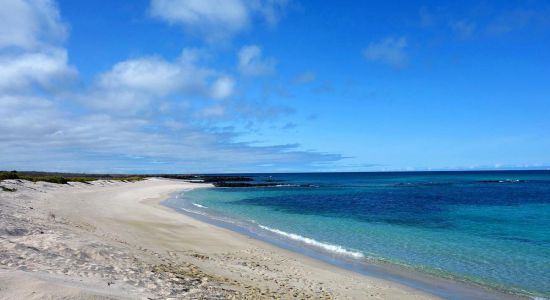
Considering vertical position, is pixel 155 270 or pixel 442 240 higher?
pixel 155 270

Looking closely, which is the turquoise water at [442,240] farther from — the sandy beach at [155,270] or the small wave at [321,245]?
the sandy beach at [155,270]

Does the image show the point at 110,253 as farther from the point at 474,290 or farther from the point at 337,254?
the point at 474,290

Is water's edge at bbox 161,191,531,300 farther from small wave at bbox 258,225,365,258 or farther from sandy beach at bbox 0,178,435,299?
small wave at bbox 258,225,365,258

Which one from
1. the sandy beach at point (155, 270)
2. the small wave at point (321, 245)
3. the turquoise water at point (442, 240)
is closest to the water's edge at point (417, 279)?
the turquoise water at point (442, 240)

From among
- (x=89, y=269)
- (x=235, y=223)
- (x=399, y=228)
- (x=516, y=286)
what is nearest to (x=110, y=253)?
(x=89, y=269)

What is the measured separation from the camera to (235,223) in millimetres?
28641

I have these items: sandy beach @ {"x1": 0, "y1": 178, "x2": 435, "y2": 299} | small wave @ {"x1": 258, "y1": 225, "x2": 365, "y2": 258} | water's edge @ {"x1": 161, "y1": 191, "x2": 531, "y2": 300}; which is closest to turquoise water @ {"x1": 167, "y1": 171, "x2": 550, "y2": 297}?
small wave @ {"x1": 258, "y1": 225, "x2": 365, "y2": 258}

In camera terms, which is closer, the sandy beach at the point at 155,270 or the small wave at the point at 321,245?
the sandy beach at the point at 155,270

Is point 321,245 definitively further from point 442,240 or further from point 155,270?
point 155,270

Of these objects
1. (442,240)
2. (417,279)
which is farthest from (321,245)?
(442,240)

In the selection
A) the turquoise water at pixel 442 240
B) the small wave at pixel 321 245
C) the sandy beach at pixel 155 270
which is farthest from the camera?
the small wave at pixel 321 245

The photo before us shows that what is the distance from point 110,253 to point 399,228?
803 inches

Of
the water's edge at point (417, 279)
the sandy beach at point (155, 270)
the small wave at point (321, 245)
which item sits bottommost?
the water's edge at point (417, 279)

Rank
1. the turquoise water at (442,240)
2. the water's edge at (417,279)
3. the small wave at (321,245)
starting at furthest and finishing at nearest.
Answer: the small wave at (321,245) → the turquoise water at (442,240) → the water's edge at (417,279)
